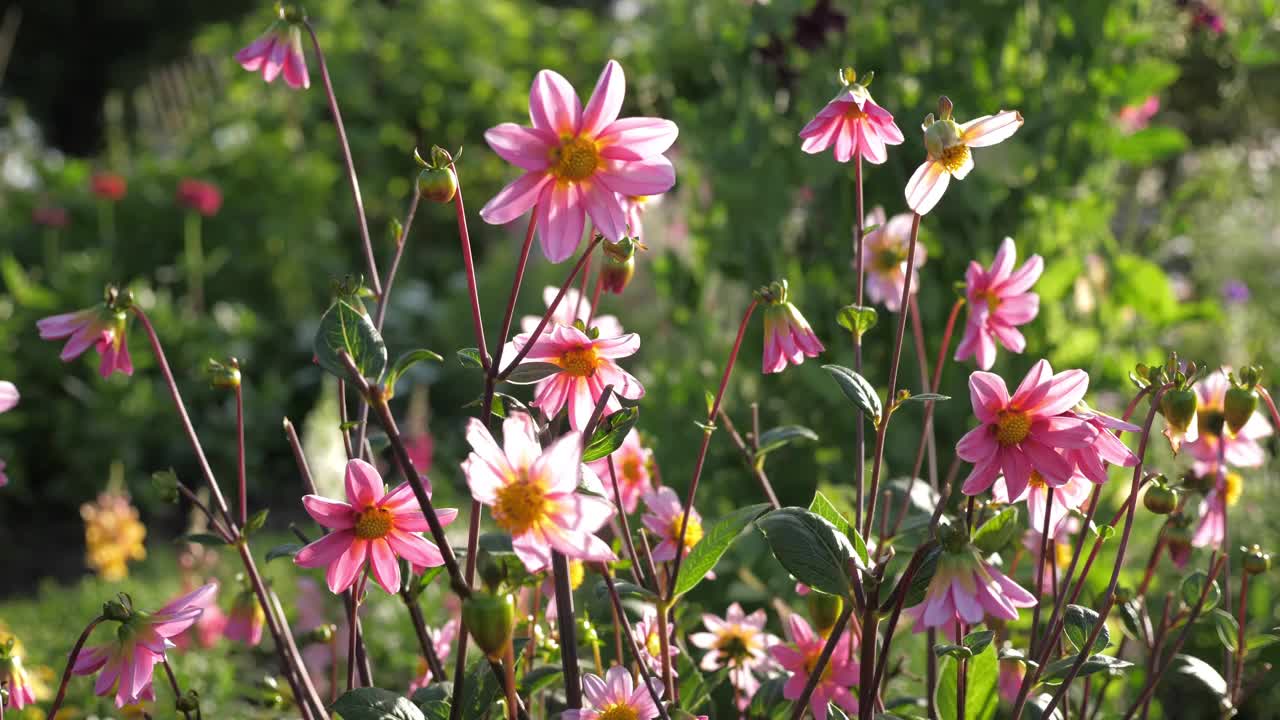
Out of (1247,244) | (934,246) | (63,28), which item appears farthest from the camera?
(63,28)

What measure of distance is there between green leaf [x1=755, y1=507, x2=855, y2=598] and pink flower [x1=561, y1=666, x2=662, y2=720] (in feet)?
0.49

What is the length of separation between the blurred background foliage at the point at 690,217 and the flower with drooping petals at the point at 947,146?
31.8 inches

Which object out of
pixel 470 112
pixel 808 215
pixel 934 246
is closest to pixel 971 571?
pixel 934 246

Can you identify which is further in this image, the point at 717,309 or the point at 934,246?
the point at 717,309

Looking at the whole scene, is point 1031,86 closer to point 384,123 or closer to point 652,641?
point 652,641

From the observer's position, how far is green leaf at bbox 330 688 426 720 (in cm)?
77

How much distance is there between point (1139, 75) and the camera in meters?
2.11

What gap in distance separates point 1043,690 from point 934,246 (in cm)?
103

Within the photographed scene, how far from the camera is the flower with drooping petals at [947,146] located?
2.65ft

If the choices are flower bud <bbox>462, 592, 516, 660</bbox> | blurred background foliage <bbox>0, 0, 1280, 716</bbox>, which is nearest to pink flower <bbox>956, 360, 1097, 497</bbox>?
flower bud <bbox>462, 592, 516, 660</bbox>

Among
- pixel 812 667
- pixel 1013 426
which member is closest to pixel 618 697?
pixel 812 667

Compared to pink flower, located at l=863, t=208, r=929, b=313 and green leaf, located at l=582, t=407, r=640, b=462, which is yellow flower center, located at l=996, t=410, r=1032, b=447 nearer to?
green leaf, located at l=582, t=407, r=640, b=462

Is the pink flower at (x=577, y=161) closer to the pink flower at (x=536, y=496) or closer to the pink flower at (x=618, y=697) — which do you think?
the pink flower at (x=536, y=496)

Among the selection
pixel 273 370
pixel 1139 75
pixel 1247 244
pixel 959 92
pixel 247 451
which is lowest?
pixel 247 451
